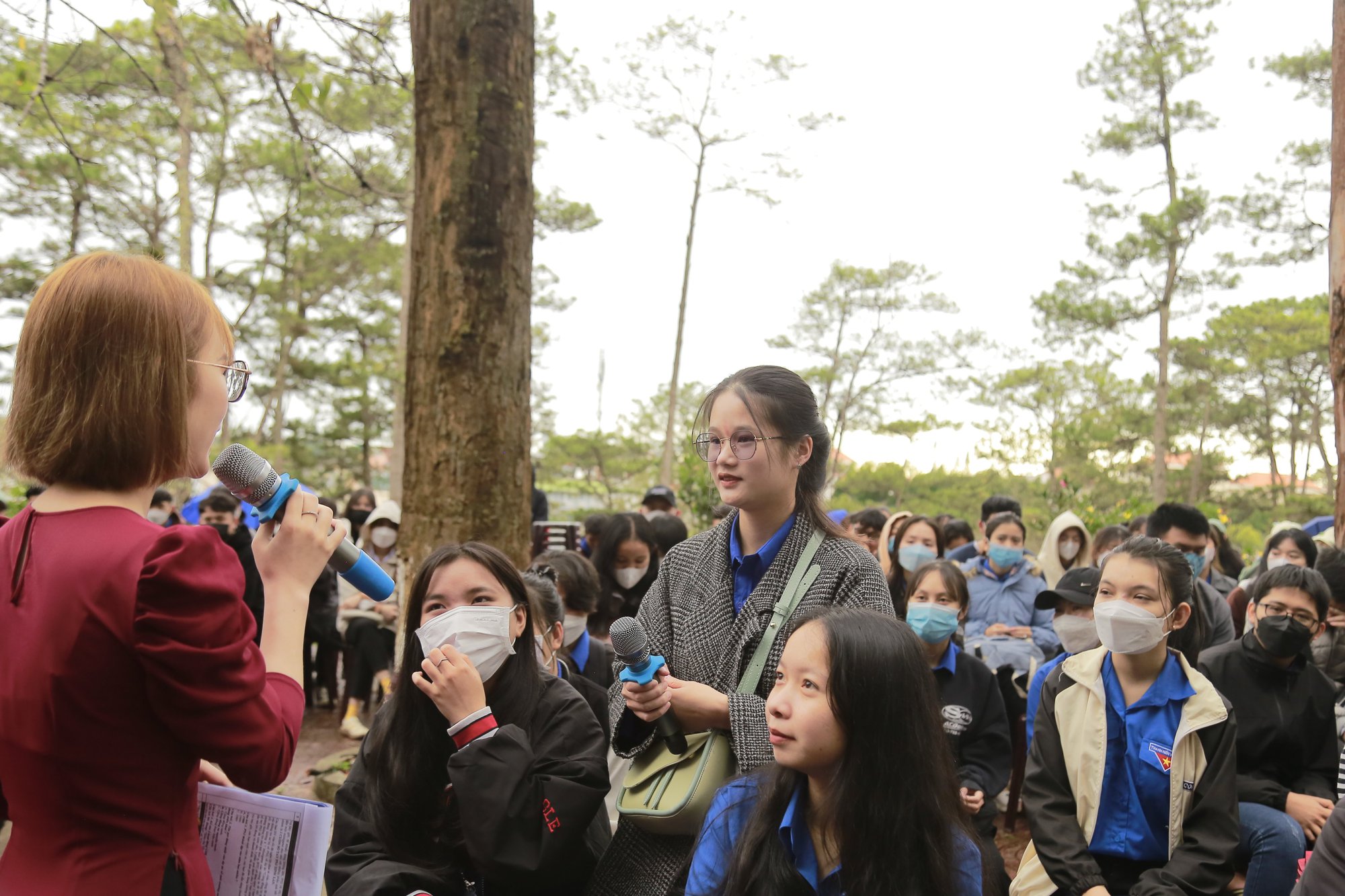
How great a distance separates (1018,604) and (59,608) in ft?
17.4

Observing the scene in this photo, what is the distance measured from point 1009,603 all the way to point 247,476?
16.4 feet

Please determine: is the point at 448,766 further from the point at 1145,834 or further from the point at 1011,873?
the point at 1011,873

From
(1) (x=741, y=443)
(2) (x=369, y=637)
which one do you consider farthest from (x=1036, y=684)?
(2) (x=369, y=637)

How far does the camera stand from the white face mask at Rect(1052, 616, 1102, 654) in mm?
4004

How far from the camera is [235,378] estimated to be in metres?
1.61

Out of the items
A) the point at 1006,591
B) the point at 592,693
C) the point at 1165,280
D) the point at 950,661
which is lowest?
the point at 592,693

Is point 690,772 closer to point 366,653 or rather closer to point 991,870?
point 991,870

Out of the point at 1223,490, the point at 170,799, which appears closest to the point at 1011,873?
the point at 170,799

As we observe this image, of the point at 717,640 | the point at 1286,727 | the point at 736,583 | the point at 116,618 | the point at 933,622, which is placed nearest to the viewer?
the point at 116,618

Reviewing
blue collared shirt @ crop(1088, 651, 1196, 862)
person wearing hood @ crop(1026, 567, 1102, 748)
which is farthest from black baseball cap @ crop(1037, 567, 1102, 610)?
blue collared shirt @ crop(1088, 651, 1196, 862)

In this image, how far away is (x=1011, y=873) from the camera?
4.56m

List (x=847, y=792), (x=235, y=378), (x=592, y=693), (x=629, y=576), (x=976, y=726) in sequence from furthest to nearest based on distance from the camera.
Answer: (x=629, y=576) < (x=976, y=726) < (x=592, y=693) < (x=847, y=792) < (x=235, y=378)

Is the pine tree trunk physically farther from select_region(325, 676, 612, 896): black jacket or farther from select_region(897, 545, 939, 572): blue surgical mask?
select_region(325, 676, 612, 896): black jacket

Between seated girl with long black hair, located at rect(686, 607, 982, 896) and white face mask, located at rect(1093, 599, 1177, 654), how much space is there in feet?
3.78
